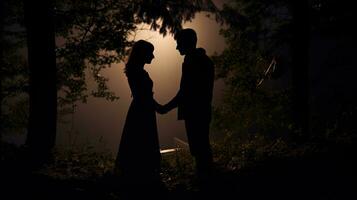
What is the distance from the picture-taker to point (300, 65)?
372 inches

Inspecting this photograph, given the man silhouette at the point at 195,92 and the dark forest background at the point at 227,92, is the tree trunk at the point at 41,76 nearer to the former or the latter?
the dark forest background at the point at 227,92

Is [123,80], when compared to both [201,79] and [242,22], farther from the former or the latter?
[201,79]

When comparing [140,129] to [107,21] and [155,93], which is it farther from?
[155,93]

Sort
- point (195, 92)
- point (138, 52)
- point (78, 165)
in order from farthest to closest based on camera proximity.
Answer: point (78, 165) → point (195, 92) → point (138, 52)

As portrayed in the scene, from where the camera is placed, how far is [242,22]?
9352 mm

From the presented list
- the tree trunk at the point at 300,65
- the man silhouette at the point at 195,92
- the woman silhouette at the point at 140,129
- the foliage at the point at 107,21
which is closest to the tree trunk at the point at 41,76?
the foliage at the point at 107,21

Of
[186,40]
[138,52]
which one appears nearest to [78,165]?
[138,52]

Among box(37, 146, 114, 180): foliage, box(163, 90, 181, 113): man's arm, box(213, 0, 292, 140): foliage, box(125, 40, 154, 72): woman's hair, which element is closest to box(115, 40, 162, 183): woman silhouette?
box(125, 40, 154, 72): woman's hair

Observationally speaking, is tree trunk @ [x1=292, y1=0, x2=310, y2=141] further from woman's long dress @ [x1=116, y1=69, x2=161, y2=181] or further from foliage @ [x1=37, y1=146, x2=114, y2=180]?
foliage @ [x1=37, y1=146, x2=114, y2=180]

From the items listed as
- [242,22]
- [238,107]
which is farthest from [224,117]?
[242,22]

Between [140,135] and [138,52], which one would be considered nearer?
[138,52]

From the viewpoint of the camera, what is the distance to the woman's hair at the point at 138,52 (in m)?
6.38

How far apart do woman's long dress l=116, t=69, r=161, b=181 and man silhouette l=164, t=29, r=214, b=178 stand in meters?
0.56

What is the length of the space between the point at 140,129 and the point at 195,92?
1013mm
